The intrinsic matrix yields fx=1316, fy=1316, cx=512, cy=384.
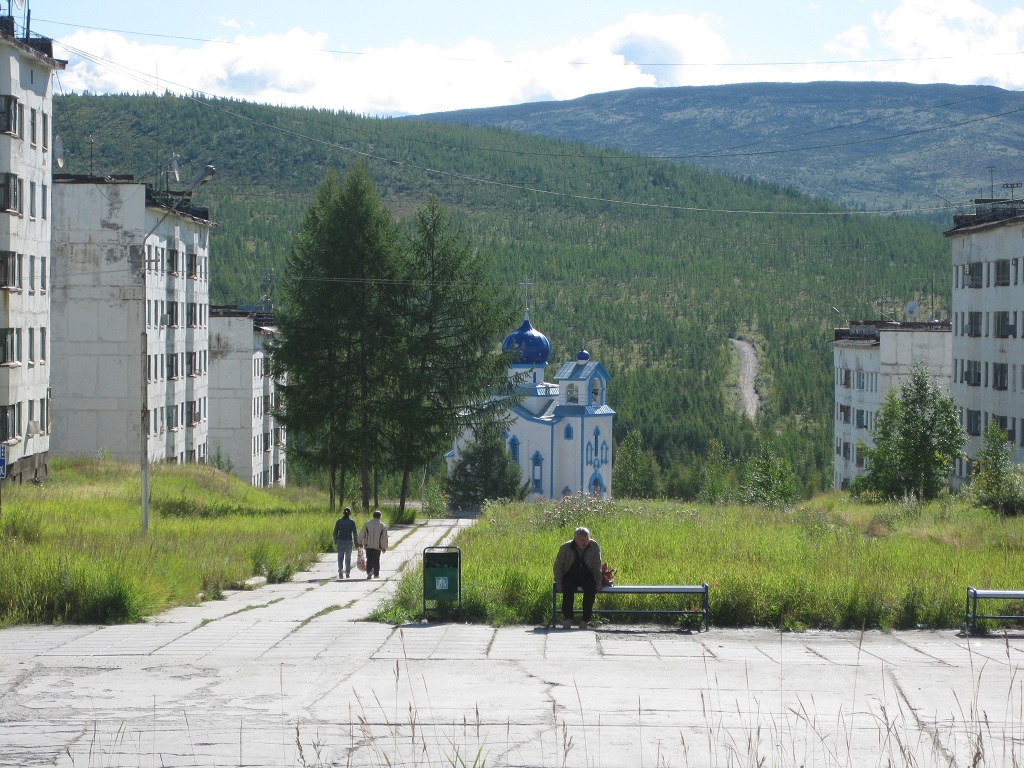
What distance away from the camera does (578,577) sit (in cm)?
1636

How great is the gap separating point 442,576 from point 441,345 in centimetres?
2634

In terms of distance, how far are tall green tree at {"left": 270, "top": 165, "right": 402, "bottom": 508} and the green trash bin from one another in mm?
24293

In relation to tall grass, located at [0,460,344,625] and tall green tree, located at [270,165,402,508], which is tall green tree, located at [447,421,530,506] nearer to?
tall grass, located at [0,460,344,625]

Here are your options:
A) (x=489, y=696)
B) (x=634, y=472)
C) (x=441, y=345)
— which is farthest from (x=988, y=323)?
(x=634, y=472)

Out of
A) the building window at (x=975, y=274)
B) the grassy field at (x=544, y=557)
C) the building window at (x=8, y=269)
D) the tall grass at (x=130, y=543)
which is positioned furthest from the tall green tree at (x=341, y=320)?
the building window at (x=975, y=274)

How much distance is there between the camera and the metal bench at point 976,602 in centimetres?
1598

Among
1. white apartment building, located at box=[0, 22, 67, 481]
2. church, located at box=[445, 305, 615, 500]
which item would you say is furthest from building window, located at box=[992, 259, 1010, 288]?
white apartment building, located at box=[0, 22, 67, 481]

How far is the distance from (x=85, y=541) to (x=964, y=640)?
1355 centimetres

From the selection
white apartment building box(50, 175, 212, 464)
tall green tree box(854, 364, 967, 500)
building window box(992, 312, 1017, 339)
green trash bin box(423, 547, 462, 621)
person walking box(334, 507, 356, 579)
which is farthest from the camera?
building window box(992, 312, 1017, 339)

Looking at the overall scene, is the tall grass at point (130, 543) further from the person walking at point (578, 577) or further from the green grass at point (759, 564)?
the person walking at point (578, 577)

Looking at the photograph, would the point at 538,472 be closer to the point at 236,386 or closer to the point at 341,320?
the point at 236,386

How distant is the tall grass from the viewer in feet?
54.3

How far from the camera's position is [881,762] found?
9023 mm

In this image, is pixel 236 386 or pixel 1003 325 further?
pixel 236 386
